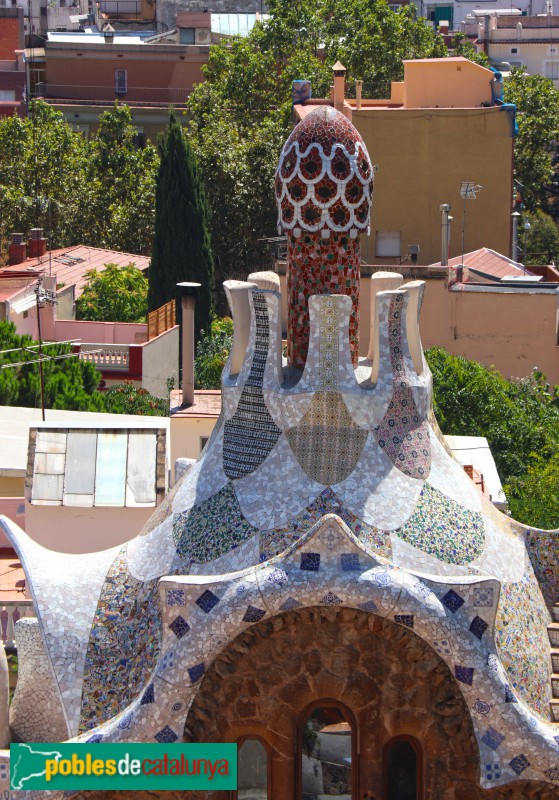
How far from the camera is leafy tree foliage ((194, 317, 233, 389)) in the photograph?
127 ft

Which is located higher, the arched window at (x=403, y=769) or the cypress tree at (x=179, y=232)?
the cypress tree at (x=179, y=232)

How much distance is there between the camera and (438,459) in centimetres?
1377

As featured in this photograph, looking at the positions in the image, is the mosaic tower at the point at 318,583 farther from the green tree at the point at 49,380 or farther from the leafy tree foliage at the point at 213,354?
the leafy tree foliage at the point at 213,354

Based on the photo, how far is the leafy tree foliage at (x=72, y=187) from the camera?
179 feet

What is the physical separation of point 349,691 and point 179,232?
3388cm

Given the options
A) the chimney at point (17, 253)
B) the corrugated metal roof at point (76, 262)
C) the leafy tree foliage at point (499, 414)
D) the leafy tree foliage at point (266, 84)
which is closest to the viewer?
the leafy tree foliage at point (499, 414)

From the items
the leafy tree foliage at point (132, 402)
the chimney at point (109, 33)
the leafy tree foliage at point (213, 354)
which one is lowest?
the leafy tree foliage at point (132, 402)

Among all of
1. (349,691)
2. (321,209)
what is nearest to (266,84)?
(321,209)

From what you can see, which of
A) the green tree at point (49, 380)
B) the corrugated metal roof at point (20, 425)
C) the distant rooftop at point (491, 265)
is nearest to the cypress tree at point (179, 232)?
the distant rooftop at point (491, 265)

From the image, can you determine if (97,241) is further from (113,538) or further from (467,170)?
(113,538)

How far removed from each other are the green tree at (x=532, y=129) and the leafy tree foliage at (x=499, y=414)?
27.4 metres

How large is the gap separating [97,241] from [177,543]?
42.7 meters

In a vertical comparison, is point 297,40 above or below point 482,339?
above

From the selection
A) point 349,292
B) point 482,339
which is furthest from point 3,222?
point 349,292
